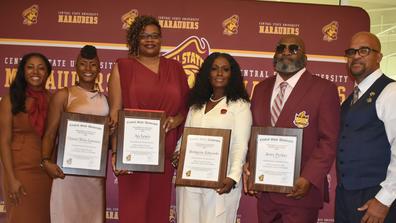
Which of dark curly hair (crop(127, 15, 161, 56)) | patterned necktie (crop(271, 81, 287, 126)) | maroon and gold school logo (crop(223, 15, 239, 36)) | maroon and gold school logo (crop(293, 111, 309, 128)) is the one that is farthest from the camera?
maroon and gold school logo (crop(223, 15, 239, 36))

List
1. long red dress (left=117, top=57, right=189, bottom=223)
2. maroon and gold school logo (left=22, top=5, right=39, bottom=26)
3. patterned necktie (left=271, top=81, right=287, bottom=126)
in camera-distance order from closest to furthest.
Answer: patterned necktie (left=271, top=81, right=287, bottom=126) < long red dress (left=117, top=57, right=189, bottom=223) < maroon and gold school logo (left=22, top=5, right=39, bottom=26)

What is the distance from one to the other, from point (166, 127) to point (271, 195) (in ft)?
3.21

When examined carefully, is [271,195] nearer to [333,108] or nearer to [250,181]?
[250,181]

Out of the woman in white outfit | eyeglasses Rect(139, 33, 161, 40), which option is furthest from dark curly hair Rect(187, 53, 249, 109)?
eyeglasses Rect(139, 33, 161, 40)

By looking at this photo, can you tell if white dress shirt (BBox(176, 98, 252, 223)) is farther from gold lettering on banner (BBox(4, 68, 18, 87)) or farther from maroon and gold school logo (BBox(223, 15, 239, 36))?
gold lettering on banner (BBox(4, 68, 18, 87))

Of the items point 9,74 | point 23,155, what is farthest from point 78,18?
point 23,155

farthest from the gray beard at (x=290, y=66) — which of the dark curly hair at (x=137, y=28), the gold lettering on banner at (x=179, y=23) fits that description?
the gold lettering on banner at (x=179, y=23)

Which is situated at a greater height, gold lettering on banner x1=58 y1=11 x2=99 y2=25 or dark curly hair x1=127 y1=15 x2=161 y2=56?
gold lettering on banner x1=58 y1=11 x2=99 y2=25

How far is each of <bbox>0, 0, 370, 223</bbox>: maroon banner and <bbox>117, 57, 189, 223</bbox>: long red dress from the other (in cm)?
149

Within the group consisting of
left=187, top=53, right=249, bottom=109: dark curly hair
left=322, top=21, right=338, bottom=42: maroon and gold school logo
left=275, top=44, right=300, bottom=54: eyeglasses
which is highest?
left=322, top=21, right=338, bottom=42: maroon and gold school logo

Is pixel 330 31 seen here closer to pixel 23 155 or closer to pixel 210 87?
pixel 210 87

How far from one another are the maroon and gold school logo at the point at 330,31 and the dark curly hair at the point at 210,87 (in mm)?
1980

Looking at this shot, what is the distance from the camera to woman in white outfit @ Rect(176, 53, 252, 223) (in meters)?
3.52

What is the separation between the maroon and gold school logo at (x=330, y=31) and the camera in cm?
537
